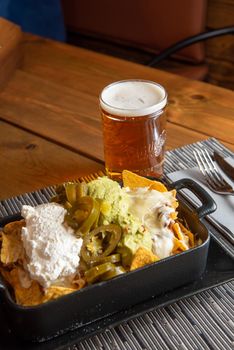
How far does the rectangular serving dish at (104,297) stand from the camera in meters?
0.65

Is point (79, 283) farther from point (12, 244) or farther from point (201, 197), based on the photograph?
point (201, 197)

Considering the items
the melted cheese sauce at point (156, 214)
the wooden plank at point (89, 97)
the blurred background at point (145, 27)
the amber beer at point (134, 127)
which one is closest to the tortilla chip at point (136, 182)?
the melted cheese sauce at point (156, 214)

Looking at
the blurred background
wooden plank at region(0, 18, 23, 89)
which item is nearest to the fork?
wooden plank at region(0, 18, 23, 89)

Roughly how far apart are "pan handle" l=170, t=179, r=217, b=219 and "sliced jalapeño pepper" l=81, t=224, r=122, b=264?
5.7 inches

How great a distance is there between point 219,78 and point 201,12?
0.36m

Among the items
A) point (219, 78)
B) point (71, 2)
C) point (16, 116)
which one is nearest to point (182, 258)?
point (16, 116)

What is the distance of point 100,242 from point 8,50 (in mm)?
899

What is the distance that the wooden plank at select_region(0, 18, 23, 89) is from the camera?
146cm

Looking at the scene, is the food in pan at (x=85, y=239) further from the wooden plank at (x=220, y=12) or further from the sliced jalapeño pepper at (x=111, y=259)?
the wooden plank at (x=220, y=12)

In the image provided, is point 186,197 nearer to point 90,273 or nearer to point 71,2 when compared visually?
point 90,273

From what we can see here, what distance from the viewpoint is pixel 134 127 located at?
0.98 metres

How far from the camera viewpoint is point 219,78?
2.34m

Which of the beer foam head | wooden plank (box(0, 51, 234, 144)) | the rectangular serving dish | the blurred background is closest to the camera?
the rectangular serving dish

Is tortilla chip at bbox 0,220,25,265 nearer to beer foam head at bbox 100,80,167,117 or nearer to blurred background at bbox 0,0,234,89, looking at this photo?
beer foam head at bbox 100,80,167,117
